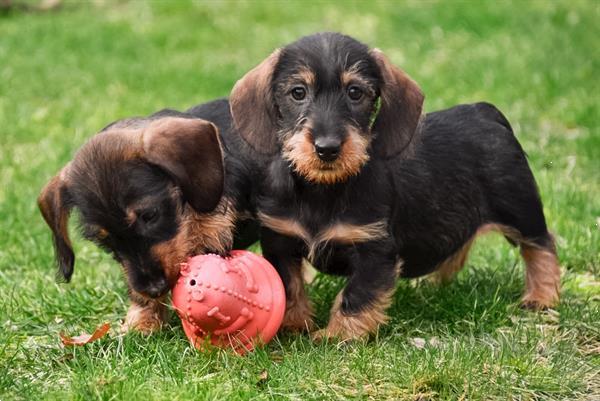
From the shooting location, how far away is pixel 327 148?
463 centimetres

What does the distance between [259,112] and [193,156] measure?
1.63 feet

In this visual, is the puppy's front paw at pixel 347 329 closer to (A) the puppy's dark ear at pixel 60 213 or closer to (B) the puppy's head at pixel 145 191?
(B) the puppy's head at pixel 145 191

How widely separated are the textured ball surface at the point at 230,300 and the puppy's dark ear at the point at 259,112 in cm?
57

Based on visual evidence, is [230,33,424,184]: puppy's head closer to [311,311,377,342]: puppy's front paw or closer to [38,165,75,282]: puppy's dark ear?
[311,311,377,342]: puppy's front paw

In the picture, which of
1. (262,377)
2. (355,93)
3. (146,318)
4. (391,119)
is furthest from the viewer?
(146,318)

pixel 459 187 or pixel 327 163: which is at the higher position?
pixel 327 163

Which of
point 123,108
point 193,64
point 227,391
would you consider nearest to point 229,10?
point 193,64

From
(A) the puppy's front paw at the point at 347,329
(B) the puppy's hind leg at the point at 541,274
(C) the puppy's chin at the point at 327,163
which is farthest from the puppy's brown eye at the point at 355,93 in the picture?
(B) the puppy's hind leg at the point at 541,274

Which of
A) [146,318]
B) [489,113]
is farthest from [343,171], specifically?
[489,113]

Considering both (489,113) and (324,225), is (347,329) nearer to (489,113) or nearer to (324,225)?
(324,225)

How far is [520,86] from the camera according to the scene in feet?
33.8

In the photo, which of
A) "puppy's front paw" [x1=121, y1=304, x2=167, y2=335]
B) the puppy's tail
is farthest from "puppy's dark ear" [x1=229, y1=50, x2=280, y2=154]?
the puppy's tail

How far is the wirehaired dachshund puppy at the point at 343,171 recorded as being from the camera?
4848 millimetres

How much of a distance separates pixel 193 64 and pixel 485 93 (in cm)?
352
